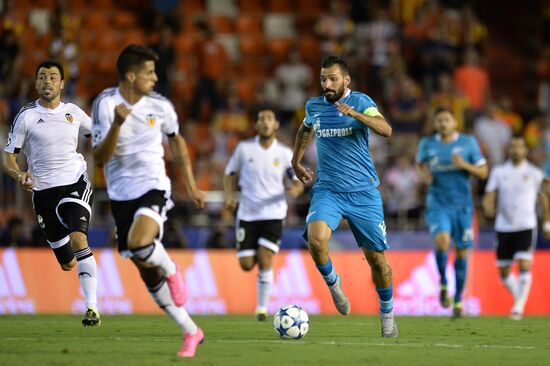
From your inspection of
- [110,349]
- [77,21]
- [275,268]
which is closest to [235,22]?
[77,21]

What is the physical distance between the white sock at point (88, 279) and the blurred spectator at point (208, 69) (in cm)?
1150

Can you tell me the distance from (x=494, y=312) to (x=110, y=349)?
37.6 ft

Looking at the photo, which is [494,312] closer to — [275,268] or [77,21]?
[275,268]

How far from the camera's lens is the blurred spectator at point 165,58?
23.0 meters

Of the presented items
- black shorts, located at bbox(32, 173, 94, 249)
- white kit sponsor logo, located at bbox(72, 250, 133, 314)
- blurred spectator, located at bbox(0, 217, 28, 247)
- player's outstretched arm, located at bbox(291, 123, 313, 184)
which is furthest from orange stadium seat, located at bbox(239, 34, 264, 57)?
player's outstretched arm, located at bbox(291, 123, 313, 184)

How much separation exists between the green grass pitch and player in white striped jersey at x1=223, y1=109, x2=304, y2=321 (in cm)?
142

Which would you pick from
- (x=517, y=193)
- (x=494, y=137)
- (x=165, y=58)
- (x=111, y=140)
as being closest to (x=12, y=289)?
(x=165, y=58)

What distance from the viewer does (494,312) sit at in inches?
808

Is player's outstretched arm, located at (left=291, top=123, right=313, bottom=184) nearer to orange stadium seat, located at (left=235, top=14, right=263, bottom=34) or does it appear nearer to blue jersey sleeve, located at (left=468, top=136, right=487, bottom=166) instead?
blue jersey sleeve, located at (left=468, top=136, right=487, bottom=166)

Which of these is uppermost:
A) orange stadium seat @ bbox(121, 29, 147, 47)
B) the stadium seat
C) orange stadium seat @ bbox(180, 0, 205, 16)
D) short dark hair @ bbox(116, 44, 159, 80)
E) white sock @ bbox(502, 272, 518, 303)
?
orange stadium seat @ bbox(180, 0, 205, 16)

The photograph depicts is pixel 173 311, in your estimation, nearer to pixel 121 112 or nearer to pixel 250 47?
pixel 121 112

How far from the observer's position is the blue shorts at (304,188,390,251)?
11625 millimetres

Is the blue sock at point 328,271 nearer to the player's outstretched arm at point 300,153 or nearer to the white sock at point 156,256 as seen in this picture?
the player's outstretched arm at point 300,153

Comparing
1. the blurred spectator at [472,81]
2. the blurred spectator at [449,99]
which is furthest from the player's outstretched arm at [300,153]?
the blurred spectator at [472,81]
